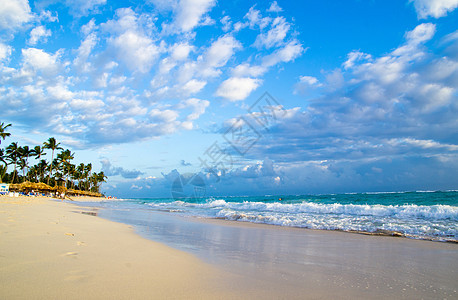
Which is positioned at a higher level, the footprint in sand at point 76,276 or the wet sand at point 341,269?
the footprint in sand at point 76,276

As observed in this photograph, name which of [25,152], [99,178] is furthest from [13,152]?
[99,178]

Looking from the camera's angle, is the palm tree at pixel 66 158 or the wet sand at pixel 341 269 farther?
the palm tree at pixel 66 158

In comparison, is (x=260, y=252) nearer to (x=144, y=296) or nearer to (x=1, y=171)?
(x=144, y=296)

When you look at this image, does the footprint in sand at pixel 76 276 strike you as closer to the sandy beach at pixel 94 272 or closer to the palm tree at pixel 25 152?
the sandy beach at pixel 94 272

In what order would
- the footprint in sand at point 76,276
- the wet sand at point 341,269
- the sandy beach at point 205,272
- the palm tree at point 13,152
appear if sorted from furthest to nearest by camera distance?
the palm tree at point 13,152 < the wet sand at point 341,269 < the footprint in sand at point 76,276 < the sandy beach at point 205,272

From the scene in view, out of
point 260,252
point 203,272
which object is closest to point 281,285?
point 203,272

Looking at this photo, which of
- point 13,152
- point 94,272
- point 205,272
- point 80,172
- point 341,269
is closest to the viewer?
point 94,272

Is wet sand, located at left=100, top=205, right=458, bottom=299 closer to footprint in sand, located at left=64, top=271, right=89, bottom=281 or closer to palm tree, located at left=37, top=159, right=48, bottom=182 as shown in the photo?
footprint in sand, located at left=64, top=271, right=89, bottom=281

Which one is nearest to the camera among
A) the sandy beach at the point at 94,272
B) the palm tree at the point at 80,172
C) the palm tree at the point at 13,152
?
the sandy beach at the point at 94,272

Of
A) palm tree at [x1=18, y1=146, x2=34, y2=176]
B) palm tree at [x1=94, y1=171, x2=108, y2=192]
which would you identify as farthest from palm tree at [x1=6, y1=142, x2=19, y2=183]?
palm tree at [x1=94, y1=171, x2=108, y2=192]

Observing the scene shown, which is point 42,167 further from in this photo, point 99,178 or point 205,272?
point 205,272

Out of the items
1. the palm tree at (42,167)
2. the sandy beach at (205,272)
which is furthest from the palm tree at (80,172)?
the sandy beach at (205,272)

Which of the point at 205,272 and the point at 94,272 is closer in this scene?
the point at 94,272

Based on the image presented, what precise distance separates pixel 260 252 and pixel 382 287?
9.16 feet
